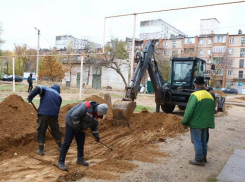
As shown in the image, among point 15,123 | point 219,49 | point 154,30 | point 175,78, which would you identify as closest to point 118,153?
point 15,123

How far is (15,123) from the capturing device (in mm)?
7191

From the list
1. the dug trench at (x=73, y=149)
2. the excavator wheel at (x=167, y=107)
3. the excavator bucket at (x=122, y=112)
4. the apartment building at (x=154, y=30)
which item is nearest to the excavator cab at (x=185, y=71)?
the excavator wheel at (x=167, y=107)

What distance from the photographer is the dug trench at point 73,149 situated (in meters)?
4.59

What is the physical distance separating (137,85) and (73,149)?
14.5 ft

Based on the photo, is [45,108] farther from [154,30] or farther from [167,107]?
[154,30]

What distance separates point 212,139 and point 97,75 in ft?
112

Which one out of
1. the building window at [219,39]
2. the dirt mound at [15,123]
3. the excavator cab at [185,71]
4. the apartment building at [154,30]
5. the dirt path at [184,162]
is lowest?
the dirt path at [184,162]

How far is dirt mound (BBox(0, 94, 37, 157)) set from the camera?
6184 mm

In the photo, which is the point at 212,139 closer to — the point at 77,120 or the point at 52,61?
the point at 77,120

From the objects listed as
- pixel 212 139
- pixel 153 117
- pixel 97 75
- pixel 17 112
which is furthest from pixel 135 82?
pixel 97 75

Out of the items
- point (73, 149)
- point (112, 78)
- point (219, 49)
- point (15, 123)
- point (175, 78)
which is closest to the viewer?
point (73, 149)

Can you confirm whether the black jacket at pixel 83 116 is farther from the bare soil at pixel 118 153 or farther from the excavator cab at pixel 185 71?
the excavator cab at pixel 185 71

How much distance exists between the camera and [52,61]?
29016 millimetres

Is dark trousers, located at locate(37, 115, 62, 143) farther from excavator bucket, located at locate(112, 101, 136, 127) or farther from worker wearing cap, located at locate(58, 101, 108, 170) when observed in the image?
excavator bucket, located at locate(112, 101, 136, 127)
